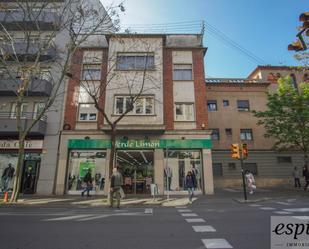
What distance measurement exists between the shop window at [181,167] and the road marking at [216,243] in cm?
1280

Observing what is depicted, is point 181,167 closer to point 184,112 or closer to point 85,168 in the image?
point 184,112

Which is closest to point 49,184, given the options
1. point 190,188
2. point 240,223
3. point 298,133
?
point 190,188

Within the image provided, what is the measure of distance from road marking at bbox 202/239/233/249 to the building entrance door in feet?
43.6

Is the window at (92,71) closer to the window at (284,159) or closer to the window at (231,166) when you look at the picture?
the window at (231,166)

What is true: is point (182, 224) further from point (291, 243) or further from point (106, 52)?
point (106, 52)

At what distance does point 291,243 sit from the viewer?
4750 millimetres

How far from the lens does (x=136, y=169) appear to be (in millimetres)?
19062

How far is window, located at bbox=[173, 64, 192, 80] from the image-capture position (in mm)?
20819

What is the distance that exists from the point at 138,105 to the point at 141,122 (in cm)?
164

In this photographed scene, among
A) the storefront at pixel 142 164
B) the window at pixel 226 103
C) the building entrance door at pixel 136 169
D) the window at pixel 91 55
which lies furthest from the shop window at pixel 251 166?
the window at pixel 91 55

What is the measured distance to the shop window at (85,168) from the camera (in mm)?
18594

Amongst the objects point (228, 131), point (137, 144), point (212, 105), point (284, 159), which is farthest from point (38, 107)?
point (284, 159)

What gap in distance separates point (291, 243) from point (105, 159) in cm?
1560
